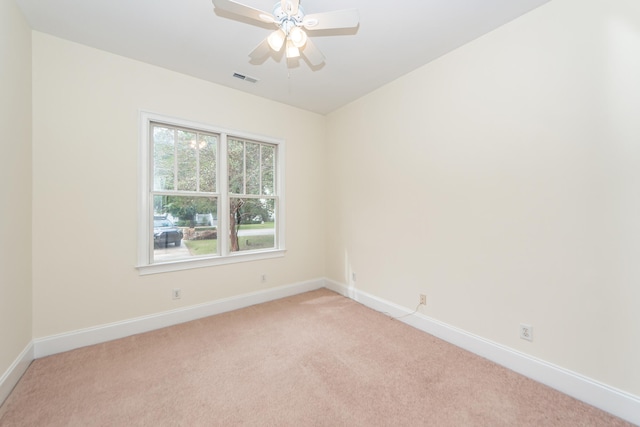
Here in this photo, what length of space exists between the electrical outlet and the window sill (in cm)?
Answer: 274

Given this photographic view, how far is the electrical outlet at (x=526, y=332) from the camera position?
197 cm

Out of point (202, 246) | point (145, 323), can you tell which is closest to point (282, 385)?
point (145, 323)

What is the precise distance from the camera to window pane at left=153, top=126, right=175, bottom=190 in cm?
281

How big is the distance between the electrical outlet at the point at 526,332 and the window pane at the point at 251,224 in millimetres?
2899

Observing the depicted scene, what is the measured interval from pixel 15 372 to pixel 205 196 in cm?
202

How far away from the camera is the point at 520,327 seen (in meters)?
2.03

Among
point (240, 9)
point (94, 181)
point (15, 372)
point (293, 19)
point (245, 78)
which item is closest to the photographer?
point (240, 9)

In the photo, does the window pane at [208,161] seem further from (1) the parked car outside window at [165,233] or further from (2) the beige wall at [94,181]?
(1) the parked car outside window at [165,233]

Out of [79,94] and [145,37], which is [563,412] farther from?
[79,94]

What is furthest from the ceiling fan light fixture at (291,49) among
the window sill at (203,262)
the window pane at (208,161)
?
the window sill at (203,262)

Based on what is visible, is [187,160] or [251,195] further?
[251,195]

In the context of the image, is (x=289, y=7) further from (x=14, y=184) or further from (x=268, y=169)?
(x=14, y=184)

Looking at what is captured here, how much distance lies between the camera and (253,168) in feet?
11.6

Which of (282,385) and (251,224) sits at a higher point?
(251,224)
